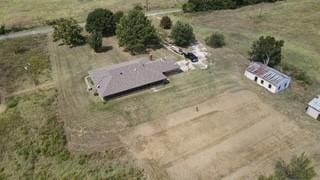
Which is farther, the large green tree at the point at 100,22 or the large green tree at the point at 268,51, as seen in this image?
the large green tree at the point at 100,22

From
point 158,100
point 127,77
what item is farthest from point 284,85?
point 127,77

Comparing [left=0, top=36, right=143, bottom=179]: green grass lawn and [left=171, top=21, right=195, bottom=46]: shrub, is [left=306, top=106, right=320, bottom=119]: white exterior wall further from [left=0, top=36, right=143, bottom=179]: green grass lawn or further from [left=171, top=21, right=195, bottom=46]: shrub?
[left=171, top=21, right=195, bottom=46]: shrub

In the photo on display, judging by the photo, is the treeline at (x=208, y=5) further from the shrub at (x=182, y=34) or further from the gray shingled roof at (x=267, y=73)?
the gray shingled roof at (x=267, y=73)

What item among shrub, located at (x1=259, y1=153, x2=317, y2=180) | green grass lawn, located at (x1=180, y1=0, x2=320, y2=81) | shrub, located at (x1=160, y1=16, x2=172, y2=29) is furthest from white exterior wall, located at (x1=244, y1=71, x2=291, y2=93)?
shrub, located at (x1=160, y1=16, x2=172, y2=29)

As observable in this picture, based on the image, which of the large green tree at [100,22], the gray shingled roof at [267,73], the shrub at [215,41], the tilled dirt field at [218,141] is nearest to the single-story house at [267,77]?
the gray shingled roof at [267,73]

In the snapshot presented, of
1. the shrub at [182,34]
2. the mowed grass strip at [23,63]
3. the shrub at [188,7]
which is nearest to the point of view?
the mowed grass strip at [23,63]
